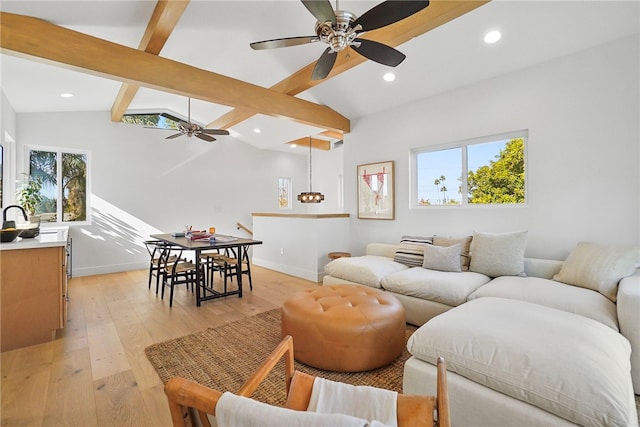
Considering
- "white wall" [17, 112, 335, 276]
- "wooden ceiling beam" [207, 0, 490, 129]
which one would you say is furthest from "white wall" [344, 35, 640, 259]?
"white wall" [17, 112, 335, 276]

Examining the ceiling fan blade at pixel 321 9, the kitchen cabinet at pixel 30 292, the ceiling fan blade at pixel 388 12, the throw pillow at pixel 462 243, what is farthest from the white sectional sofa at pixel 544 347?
the kitchen cabinet at pixel 30 292

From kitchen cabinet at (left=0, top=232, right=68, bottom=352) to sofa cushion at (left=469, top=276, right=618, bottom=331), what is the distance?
3.81 meters

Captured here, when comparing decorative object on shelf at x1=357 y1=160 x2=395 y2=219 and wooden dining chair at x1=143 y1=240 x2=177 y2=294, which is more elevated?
decorative object on shelf at x1=357 y1=160 x2=395 y2=219

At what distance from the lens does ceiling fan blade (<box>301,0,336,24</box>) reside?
1.77 meters

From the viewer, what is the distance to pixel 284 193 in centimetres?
848

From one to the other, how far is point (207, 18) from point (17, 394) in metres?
3.63

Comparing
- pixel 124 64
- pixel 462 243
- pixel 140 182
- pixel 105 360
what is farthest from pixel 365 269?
pixel 140 182

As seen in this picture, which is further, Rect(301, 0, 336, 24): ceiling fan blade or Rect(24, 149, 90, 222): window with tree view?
Rect(24, 149, 90, 222): window with tree view

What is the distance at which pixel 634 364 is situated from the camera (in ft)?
6.30

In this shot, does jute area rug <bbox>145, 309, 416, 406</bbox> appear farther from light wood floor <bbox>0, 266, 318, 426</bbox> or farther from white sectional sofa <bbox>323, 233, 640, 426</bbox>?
white sectional sofa <bbox>323, 233, 640, 426</bbox>

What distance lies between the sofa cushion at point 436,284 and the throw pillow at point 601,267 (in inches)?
28.5

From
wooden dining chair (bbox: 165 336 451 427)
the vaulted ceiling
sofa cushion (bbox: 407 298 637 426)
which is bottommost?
sofa cushion (bbox: 407 298 637 426)

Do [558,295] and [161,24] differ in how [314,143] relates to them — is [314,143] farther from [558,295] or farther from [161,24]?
[558,295]

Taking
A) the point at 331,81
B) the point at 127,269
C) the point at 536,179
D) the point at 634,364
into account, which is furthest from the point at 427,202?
the point at 127,269
